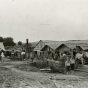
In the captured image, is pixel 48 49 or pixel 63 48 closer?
pixel 63 48

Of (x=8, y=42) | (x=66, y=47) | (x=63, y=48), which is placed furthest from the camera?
(x=8, y=42)

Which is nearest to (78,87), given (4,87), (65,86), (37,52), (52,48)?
(65,86)

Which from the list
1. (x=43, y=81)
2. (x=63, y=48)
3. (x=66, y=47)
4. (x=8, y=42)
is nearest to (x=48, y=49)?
(x=63, y=48)

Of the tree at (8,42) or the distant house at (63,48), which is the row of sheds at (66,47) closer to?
the distant house at (63,48)

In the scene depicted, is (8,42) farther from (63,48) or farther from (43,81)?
(43,81)

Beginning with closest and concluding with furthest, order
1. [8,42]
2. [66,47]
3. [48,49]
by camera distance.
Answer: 1. [66,47]
2. [48,49]
3. [8,42]

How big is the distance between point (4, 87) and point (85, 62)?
15.0 metres

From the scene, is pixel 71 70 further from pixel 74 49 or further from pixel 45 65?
pixel 74 49

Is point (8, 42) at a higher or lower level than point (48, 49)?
higher

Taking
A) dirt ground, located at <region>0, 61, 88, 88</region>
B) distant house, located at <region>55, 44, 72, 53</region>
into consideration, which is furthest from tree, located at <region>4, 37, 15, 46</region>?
dirt ground, located at <region>0, 61, 88, 88</region>

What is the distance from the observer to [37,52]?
141 ft

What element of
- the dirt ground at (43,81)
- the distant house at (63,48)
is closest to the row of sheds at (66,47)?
the distant house at (63,48)

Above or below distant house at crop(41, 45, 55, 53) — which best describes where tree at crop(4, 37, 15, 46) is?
above

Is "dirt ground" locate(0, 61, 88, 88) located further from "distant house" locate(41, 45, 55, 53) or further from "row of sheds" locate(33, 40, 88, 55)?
"distant house" locate(41, 45, 55, 53)
